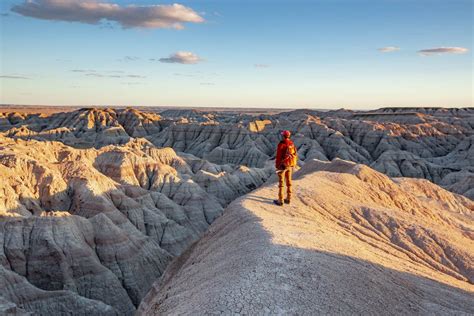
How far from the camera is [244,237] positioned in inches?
460

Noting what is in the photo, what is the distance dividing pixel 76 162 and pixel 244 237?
3401cm

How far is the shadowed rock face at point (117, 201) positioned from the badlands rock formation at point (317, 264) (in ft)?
3.66

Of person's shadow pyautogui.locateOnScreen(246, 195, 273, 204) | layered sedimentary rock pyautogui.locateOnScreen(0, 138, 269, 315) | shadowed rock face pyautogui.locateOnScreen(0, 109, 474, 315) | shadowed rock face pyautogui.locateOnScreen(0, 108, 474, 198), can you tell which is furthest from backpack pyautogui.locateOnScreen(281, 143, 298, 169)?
shadowed rock face pyautogui.locateOnScreen(0, 108, 474, 198)

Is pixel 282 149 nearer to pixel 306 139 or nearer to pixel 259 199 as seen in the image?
pixel 259 199

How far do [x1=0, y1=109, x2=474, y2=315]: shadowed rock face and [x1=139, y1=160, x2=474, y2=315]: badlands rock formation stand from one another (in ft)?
3.66

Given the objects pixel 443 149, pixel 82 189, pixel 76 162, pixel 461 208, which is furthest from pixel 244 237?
pixel 443 149

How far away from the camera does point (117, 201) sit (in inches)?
1539

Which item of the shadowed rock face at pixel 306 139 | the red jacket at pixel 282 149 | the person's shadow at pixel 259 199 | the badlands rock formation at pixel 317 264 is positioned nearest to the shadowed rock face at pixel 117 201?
the shadowed rock face at pixel 306 139

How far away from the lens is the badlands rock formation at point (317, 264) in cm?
799

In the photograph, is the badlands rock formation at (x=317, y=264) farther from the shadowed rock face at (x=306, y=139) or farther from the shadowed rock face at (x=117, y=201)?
the shadowed rock face at (x=306, y=139)

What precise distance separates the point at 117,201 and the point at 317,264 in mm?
32595

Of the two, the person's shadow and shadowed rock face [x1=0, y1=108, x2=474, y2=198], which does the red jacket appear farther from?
shadowed rock face [x1=0, y1=108, x2=474, y2=198]

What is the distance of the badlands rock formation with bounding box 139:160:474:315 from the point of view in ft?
26.2

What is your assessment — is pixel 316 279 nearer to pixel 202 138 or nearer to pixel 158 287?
pixel 158 287
